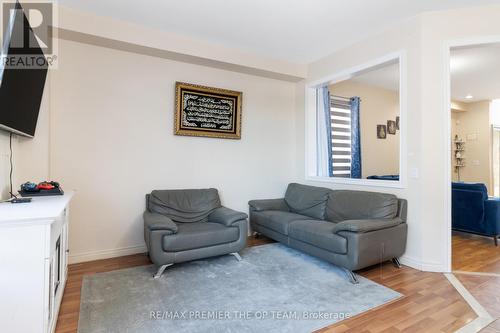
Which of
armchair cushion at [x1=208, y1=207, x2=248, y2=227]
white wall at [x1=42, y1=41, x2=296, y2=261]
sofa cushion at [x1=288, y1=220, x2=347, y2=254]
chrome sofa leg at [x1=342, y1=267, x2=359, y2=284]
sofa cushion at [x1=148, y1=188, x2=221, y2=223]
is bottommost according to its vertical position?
chrome sofa leg at [x1=342, y1=267, x2=359, y2=284]

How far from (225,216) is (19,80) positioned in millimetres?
2202

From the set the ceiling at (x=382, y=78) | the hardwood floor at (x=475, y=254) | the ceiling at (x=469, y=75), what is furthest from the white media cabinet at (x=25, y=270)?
the ceiling at (x=382, y=78)

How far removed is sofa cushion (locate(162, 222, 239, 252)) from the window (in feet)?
7.77

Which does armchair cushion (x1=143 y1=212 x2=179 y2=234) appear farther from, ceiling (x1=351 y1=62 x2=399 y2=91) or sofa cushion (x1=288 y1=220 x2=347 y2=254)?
ceiling (x1=351 y1=62 x2=399 y2=91)

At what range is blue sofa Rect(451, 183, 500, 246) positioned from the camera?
381 centimetres

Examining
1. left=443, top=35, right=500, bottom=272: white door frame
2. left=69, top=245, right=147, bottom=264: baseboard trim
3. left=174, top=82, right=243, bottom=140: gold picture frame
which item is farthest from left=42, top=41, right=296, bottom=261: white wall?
left=443, top=35, right=500, bottom=272: white door frame

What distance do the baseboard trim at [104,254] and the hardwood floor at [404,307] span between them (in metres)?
0.15

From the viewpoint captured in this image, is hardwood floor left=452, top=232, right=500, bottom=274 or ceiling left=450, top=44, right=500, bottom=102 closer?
hardwood floor left=452, top=232, right=500, bottom=274

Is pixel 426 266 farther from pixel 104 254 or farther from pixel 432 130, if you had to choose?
pixel 104 254

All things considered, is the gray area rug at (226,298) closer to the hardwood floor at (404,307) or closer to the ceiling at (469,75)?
the hardwood floor at (404,307)

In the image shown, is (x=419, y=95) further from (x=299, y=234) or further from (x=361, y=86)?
(x=361, y=86)

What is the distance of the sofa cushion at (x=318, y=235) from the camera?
2.69m

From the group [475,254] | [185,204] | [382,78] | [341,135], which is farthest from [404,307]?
[382,78]

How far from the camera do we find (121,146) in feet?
11.0
